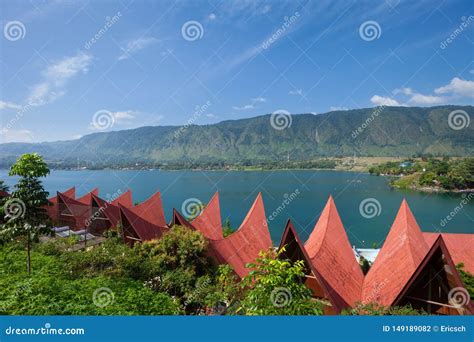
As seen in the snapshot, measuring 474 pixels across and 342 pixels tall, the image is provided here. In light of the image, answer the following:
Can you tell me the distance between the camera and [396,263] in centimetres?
854

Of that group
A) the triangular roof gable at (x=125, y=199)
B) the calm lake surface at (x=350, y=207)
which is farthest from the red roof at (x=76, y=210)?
Answer: the calm lake surface at (x=350, y=207)

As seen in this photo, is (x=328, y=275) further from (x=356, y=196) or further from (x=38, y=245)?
(x=356, y=196)

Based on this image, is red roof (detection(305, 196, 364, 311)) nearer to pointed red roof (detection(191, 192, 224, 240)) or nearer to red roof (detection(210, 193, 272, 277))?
red roof (detection(210, 193, 272, 277))

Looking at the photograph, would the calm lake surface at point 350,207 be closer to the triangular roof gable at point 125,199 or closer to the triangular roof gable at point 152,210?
the triangular roof gable at point 125,199

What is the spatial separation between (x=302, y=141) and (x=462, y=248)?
172 meters

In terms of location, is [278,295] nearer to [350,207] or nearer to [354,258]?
[354,258]

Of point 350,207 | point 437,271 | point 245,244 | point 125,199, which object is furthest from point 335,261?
point 350,207

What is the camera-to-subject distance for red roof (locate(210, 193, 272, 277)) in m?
9.95

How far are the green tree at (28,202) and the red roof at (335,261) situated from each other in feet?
22.0

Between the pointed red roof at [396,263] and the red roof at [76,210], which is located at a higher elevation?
the red roof at [76,210]

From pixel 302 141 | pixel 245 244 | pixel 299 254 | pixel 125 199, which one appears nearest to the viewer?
pixel 299 254

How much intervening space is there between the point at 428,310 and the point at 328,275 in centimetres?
226

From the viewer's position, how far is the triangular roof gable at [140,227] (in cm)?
1202

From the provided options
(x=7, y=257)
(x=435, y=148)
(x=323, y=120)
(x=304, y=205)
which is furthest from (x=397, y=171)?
(x=323, y=120)
